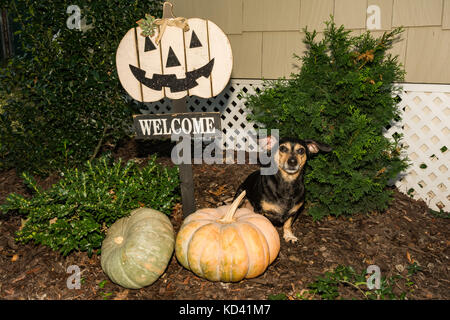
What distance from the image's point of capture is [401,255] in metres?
3.92

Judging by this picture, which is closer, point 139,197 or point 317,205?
point 139,197

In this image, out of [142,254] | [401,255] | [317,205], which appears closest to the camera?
[142,254]

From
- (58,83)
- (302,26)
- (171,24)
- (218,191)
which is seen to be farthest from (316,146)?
(58,83)

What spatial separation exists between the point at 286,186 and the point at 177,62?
1.84 m

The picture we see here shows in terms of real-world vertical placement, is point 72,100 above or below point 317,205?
above

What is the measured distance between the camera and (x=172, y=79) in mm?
3695

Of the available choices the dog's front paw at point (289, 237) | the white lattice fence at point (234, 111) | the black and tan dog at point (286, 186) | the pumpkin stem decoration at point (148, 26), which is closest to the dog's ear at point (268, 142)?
the black and tan dog at point (286, 186)

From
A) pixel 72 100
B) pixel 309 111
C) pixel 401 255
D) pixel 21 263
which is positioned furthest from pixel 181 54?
pixel 401 255

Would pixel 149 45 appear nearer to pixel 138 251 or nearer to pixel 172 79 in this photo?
pixel 172 79

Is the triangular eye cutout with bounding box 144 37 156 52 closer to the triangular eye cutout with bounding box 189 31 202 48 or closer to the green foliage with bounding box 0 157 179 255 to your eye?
the triangular eye cutout with bounding box 189 31 202 48

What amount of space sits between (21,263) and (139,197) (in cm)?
141

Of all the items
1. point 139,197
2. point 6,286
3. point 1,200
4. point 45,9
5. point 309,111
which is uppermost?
point 45,9

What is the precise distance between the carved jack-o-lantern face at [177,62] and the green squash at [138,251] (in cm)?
140

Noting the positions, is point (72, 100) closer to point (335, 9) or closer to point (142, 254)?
point (142, 254)
